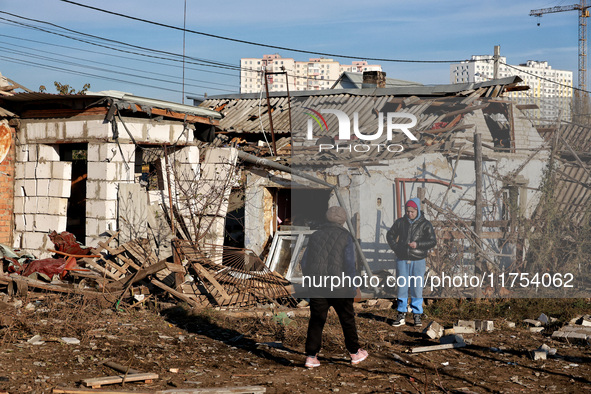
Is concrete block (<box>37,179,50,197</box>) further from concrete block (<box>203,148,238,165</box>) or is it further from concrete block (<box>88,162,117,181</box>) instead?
concrete block (<box>203,148,238,165</box>)

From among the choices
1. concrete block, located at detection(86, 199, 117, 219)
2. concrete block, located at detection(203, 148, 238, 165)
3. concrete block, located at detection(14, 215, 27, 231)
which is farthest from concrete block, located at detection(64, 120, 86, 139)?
concrete block, located at detection(203, 148, 238, 165)

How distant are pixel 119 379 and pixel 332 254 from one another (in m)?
2.35

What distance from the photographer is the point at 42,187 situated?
36.4ft

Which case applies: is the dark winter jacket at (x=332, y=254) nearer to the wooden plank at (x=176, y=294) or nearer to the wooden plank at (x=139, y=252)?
the wooden plank at (x=176, y=294)

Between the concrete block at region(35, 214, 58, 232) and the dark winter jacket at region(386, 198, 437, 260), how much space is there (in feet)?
20.6

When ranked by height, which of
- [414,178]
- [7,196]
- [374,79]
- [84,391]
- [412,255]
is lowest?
[84,391]

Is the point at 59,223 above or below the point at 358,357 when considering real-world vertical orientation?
above

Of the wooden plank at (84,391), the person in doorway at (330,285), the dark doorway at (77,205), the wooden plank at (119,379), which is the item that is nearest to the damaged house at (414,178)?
the dark doorway at (77,205)

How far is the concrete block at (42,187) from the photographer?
1105 cm

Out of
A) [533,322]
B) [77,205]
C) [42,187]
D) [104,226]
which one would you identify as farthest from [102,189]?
[533,322]

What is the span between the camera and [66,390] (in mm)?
5043

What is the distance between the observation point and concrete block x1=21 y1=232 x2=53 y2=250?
11.1 metres

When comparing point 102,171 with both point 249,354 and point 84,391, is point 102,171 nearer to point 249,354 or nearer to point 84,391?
point 249,354

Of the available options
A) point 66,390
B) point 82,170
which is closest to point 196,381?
point 66,390
